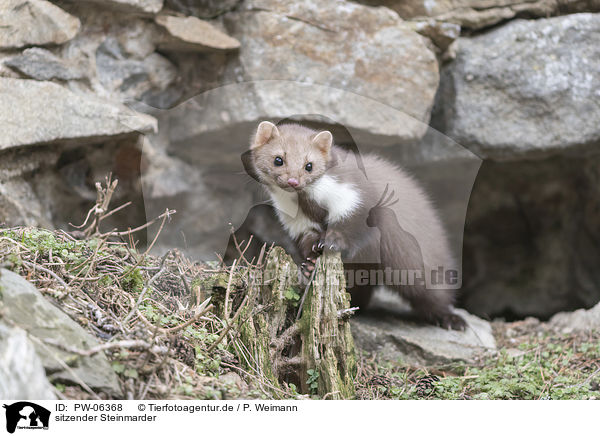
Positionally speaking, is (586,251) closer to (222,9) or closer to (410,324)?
(410,324)

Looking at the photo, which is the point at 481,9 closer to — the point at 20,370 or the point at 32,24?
the point at 32,24

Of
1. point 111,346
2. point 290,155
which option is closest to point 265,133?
point 290,155

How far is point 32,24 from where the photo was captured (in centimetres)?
346

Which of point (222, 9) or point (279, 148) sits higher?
point (222, 9)

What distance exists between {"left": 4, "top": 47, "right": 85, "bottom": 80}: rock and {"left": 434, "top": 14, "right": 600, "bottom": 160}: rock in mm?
2571

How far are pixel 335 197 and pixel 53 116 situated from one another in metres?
1.74

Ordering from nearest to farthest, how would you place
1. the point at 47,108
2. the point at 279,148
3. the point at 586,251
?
the point at 279,148
the point at 47,108
the point at 586,251

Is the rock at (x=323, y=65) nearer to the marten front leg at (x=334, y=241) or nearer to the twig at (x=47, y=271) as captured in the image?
the marten front leg at (x=334, y=241)

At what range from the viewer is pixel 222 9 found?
4.00 m

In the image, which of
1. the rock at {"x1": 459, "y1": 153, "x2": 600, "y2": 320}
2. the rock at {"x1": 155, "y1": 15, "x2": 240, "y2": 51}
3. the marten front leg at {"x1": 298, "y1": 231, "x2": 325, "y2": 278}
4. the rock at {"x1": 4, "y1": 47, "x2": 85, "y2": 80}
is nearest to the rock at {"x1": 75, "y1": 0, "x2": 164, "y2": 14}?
the rock at {"x1": 155, "y1": 15, "x2": 240, "y2": 51}

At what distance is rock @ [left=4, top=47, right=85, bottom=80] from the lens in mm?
3445

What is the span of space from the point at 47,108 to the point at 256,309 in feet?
6.05

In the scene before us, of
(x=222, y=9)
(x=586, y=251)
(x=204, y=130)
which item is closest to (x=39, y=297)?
(x=204, y=130)

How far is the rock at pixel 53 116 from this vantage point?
11.0 ft
